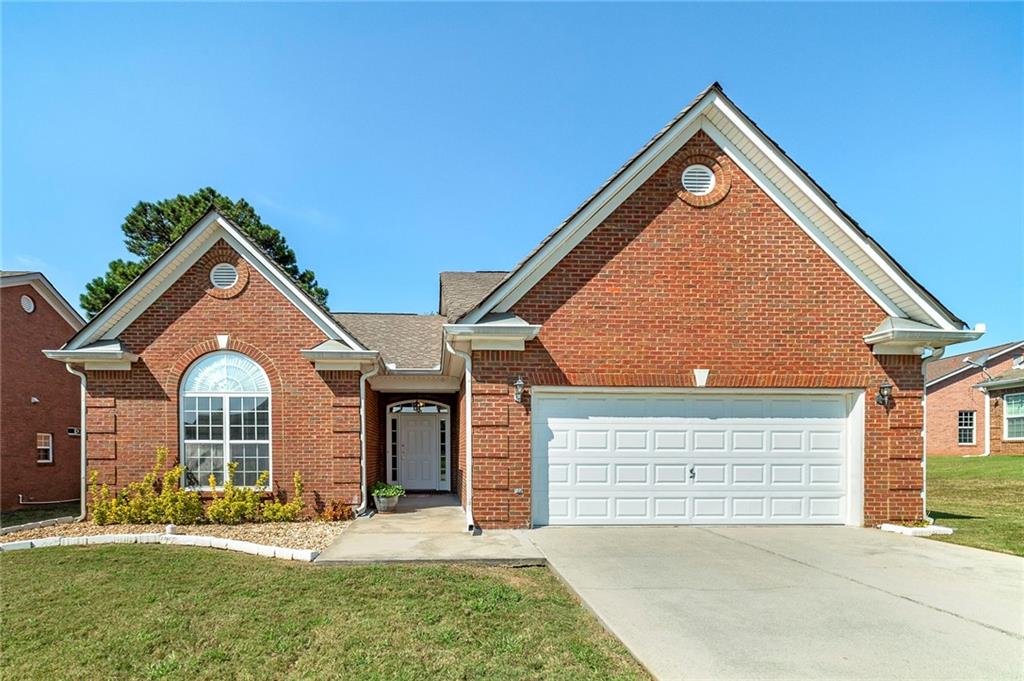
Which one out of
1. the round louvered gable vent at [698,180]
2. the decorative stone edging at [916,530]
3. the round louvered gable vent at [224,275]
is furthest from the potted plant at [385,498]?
the decorative stone edging at [916,530]

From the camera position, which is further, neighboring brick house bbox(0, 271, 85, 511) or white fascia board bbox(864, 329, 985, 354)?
neighboring brick house bbox(0, 271, 85, 511)

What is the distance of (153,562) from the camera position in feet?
26.6

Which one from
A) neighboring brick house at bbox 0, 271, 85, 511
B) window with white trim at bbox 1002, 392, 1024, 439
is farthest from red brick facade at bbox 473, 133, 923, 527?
window with white trim at bbox 1002, 392, 1024, 439

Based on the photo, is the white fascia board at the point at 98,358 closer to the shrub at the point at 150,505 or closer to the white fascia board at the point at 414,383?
the shrub at the point at 150,505

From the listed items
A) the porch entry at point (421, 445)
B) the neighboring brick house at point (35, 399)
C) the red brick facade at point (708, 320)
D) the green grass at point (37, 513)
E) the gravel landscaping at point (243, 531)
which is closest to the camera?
the gravel landscaping at point (243, 531)

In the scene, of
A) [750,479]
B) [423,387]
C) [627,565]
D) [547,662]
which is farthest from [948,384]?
[547,662]

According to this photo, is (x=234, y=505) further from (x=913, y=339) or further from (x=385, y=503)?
(x=913, y=339)

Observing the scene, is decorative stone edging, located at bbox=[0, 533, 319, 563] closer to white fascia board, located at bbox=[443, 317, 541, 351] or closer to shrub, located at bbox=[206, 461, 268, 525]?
shrub, located at bbox=[206, 461, 268, 525]

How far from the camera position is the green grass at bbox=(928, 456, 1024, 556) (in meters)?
10.1

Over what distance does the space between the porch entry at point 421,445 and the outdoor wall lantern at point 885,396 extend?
10.5 meters

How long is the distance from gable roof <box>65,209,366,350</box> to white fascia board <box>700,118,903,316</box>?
26.3 feet

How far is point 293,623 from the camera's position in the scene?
575 cm

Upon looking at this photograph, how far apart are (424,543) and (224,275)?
7.04m

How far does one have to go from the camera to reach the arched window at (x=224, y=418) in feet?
39.0
